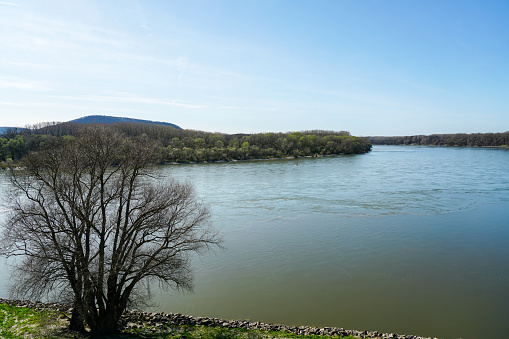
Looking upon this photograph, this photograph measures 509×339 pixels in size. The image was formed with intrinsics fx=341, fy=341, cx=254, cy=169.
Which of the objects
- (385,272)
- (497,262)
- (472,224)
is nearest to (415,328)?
(385,272)

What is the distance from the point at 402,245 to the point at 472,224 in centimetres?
670

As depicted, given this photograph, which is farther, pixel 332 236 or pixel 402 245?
pixel 332 236

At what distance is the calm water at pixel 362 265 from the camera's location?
10.7 metres

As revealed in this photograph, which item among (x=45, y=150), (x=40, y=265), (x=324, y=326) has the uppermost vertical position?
(x=45, y=150)

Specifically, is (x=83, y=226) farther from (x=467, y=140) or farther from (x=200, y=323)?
(x=467, y=140)

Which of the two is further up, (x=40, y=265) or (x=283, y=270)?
(x=40, y=265)

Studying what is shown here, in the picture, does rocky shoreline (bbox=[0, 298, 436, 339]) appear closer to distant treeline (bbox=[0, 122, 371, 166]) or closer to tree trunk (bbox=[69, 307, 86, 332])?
tree trunk (bbox=[69, 307, 86, 332])

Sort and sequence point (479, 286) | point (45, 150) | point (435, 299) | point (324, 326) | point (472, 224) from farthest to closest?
point (472, 224) < point (479, 286) < point (435, 299) < point (324, 326) < point (45, 150)

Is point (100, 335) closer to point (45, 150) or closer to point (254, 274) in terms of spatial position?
point (45, 150)

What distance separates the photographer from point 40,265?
883cm

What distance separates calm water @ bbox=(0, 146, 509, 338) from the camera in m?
10.7

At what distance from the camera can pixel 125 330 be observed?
9484mm

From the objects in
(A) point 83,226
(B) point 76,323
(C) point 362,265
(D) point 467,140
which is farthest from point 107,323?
(D) point 467,140

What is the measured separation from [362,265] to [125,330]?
31.1 feet
